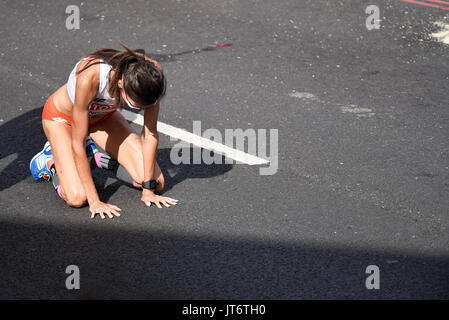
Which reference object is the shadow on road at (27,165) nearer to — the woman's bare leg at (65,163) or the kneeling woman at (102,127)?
the kneeling woman at (102,127)

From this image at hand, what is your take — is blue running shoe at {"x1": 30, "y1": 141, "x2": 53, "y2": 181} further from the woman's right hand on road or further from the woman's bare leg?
the woman's right hand on road

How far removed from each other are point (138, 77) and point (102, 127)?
3.97 ft

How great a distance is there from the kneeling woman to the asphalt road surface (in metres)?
0.16

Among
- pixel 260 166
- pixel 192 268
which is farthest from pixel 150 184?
pixel 260 166

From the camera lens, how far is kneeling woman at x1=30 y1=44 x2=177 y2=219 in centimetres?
452

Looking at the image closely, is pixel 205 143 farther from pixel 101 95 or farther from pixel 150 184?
pixel 101 95

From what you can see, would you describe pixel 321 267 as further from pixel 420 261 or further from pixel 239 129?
pixel 239 129

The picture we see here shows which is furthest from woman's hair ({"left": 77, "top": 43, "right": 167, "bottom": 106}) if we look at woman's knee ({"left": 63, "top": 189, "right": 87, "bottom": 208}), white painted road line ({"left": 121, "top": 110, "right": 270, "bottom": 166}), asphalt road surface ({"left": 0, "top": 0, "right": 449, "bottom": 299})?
white painted road line ({"left": 121, "top": 110, "right": 270, "bottom": 166})

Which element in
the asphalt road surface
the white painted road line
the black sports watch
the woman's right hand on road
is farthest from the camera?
the white painted road line

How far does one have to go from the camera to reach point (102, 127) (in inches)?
217

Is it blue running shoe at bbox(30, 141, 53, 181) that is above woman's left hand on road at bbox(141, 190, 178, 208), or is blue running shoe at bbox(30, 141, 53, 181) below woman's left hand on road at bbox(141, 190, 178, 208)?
above

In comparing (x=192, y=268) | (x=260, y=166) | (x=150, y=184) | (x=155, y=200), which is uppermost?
(x=260, y=166)

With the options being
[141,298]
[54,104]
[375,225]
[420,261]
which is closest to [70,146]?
[54,104]

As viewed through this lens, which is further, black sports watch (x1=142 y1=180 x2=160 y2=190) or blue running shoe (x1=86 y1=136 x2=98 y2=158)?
blue running shoe (x1=86 y1=136 x2=98 y2=158)
